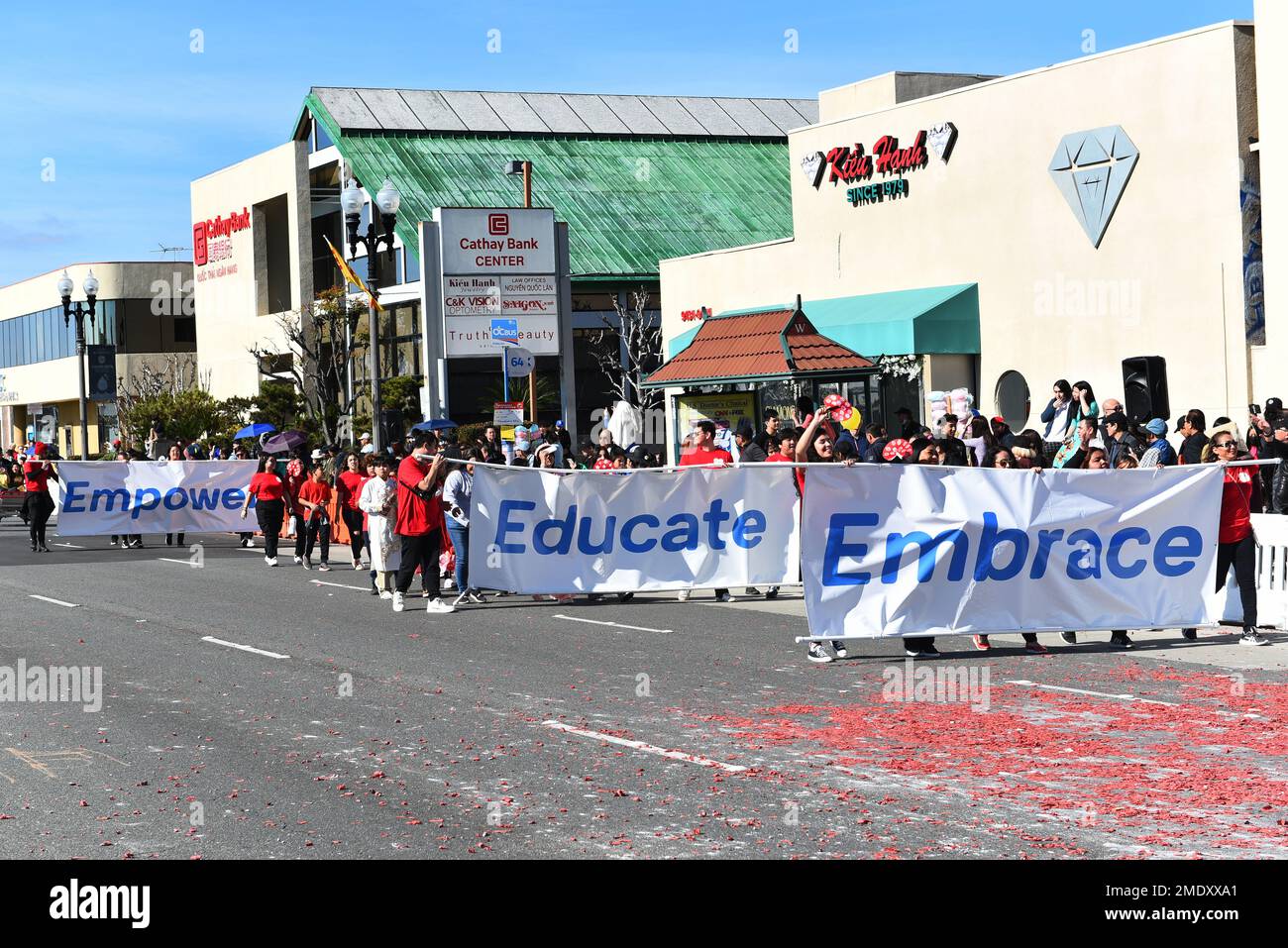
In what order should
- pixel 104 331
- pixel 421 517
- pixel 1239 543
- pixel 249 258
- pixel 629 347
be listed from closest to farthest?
pixel 1239 543 → pixel 421 517 → pixel 629 347 → pixel 249 258 → pixel 104 331

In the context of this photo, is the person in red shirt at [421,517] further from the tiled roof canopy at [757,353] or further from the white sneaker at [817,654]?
the tiled roof canopy at [757,353]

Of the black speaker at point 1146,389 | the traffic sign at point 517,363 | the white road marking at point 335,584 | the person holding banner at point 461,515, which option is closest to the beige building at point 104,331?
the traffic sign at point 517,363

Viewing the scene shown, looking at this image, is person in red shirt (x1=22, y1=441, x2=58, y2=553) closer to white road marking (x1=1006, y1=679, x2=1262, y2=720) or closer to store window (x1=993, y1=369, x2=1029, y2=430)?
store window (x1=993, y1=369, x2=1029, y2=430)

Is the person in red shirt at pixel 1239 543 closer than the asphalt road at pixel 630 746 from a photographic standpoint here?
No

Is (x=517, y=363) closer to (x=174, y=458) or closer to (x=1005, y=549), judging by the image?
(x=174, y=458)

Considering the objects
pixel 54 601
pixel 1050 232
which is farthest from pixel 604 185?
pixel 54 601

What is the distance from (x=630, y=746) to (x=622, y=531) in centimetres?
826

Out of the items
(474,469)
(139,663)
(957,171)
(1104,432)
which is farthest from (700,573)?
(957,171)

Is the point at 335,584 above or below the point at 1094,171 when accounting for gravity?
below

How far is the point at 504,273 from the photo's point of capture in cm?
4306

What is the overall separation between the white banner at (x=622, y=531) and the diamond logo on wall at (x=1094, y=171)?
36.3ft

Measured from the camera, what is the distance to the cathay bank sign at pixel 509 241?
140 ft

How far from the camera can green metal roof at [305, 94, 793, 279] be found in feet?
164
